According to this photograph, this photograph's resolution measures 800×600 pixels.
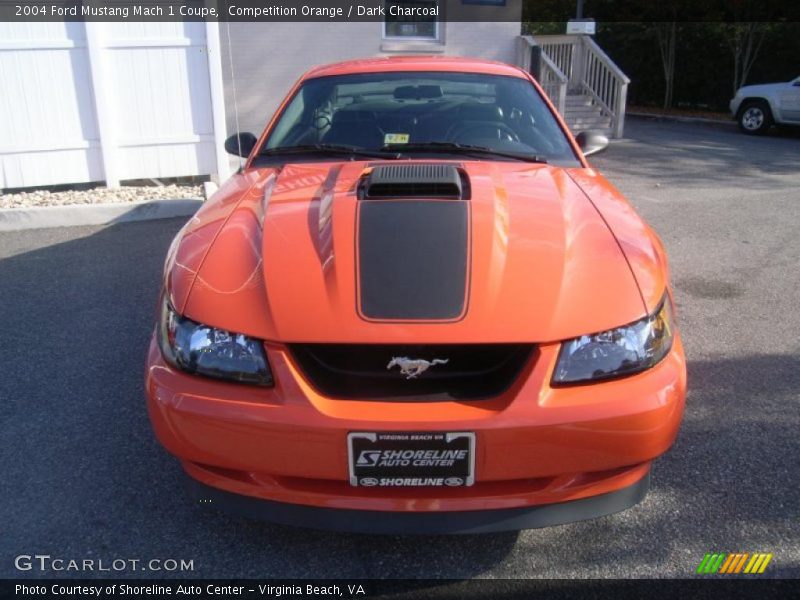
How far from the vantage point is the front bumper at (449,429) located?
1.92m

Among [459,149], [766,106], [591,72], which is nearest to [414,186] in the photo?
[459,149]

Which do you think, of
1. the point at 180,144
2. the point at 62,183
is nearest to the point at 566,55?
the point at 180,144

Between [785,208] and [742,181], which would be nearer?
[785,208]

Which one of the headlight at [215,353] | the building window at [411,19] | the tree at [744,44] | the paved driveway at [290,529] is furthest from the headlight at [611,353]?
the tree at [744,44]

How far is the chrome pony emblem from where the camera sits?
2.03m

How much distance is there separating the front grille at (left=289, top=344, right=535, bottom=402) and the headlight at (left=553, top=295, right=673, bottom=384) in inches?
4.6

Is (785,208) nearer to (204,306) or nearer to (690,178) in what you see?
(690,178)

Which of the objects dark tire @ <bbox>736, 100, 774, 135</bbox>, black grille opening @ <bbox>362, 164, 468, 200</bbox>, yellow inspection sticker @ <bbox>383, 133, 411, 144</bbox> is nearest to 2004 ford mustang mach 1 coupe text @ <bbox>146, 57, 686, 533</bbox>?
black grille opening @ <bbox>362, 164, 468, 200</bbox>

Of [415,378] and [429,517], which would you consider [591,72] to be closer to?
[415,378]

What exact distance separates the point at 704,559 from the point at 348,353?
1.40m

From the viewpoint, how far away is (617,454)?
1.98m

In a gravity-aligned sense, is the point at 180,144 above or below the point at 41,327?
above

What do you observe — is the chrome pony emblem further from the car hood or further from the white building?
the white building

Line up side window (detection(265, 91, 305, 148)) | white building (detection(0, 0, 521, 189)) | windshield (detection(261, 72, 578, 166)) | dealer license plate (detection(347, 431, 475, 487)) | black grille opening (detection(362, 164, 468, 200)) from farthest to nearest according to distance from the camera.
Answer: white building (detection(0, 0, 521, 189)) → side window (detection(265, 91, 305, 148)) → windshield (detection(261, 72, 578, 166)) → black grille opening (detection(362, 164, 468, 200)) → dealer license plate (detection(347, 431, 475, 487))
